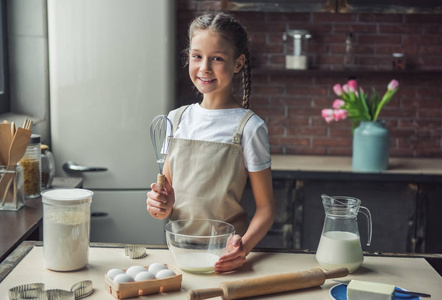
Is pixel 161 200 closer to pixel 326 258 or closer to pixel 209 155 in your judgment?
pixel 209 155

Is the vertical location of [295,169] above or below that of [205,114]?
below

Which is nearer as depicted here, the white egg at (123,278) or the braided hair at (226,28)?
the white egg at (123,278)

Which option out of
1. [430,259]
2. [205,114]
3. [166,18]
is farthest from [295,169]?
[430,259]

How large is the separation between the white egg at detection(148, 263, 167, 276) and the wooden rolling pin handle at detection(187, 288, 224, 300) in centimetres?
14

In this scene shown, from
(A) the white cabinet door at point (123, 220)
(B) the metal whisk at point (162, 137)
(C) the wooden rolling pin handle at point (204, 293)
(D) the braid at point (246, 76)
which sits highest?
(D) the braid at point (246, 76)

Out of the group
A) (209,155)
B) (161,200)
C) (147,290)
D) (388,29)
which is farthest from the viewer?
(388,29)

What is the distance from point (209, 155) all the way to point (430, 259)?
627mm

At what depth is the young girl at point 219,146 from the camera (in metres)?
1.54

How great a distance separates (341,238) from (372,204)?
5.52ft

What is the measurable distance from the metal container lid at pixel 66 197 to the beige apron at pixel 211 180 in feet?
1.21

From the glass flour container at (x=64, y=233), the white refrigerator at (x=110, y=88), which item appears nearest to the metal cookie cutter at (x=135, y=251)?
the glass flour container at (x=64, y=233)

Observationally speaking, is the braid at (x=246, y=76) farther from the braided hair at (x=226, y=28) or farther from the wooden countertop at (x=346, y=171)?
the wooden countertop at (x=346, y=171)

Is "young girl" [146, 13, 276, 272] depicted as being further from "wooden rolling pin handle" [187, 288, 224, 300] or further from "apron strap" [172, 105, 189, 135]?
"wooden rolling pin handle" [187, 288, 224, 300]

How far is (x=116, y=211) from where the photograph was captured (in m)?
2.93
